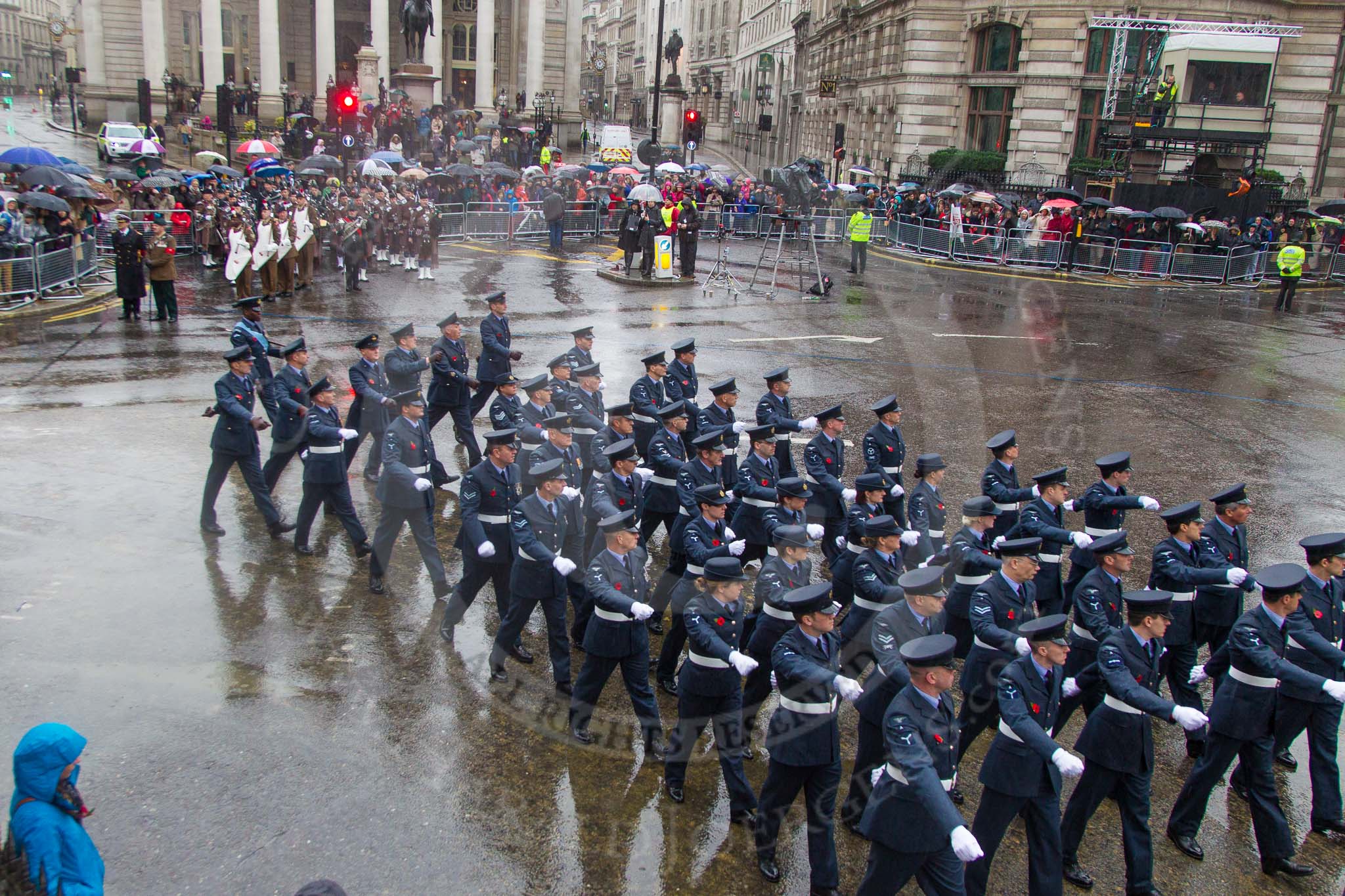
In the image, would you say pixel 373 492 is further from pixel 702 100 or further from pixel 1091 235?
pixel 702 100

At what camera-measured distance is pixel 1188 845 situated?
6.54 m

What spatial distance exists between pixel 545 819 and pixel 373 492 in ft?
20.0

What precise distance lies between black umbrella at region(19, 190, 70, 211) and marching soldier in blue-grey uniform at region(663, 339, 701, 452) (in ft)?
47.5

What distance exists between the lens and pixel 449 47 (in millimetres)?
Answer: 68375

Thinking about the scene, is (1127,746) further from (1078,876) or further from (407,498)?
(407,498)

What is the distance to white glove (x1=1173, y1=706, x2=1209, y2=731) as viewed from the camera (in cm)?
580

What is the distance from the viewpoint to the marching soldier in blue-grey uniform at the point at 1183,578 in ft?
26.2

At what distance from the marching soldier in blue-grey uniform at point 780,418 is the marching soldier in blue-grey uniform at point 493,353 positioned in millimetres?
3419

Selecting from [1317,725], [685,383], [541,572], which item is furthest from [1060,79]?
[541,572]

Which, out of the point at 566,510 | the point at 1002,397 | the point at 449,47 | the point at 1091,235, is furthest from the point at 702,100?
the point at 566,510

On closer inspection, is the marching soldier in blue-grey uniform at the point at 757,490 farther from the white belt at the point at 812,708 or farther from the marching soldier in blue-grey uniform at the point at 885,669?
the white belt at the point at 812,708

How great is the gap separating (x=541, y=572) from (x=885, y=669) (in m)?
2.56

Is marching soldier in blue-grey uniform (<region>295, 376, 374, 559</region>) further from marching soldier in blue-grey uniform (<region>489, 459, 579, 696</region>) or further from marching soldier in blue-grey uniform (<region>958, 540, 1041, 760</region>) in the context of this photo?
marching soldier in blue-grey uniform (<region>958, 540, 1041, 760</region>)

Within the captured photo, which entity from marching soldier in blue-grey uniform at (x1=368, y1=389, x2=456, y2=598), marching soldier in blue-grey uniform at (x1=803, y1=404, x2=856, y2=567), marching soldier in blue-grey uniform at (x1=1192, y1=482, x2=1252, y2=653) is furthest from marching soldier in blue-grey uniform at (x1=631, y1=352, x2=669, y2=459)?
marching soldier in blue-grey uniform at (x1=1192, y1=482, x2=1252, y2=653)
